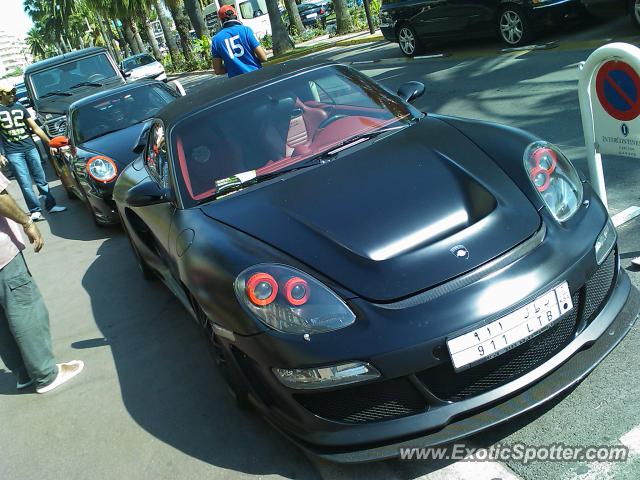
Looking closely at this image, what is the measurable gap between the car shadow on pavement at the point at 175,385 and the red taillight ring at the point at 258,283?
0.75 meters

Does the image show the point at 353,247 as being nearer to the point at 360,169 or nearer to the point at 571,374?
the point at 360,169

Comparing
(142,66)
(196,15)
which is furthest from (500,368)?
(196,15)

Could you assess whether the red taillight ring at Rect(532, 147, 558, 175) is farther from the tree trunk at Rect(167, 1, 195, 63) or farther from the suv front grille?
the tree trunk at Rect(167, 1, 195, 63)

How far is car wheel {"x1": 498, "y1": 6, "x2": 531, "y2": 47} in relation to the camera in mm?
10711

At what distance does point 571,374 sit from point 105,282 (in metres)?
4.49

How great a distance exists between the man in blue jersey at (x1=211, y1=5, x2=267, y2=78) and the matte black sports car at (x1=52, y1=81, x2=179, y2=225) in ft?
3.66

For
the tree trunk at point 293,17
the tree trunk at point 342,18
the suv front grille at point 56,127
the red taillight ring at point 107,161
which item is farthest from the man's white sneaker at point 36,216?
the tree trunk at point 293,17

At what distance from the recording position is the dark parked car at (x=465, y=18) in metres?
10.6

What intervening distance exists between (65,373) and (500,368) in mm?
2916

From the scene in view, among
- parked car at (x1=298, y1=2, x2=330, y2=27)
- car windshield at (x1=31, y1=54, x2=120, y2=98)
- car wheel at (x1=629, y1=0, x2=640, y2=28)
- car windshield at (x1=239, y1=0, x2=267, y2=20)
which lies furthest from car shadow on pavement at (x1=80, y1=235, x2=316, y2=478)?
parked car at (x1=298, y1=2, x2=330, y2=27)

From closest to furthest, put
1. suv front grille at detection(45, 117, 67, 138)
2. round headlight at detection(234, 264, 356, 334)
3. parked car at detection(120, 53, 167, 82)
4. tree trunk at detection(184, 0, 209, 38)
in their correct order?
round headlight at detection(234, 264, 356, 334), suv front grille at detection(45, 117, 67, 138), parked car at detection(120, 53, 167, 82), tree trunk at detection(184, 0, 209, 38)

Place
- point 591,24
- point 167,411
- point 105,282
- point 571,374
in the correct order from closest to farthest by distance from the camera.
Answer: point 571,374, point 167,411, point 105,282, point 591,24

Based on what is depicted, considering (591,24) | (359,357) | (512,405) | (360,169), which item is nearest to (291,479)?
(359,357)

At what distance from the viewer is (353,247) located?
2.72 meters
